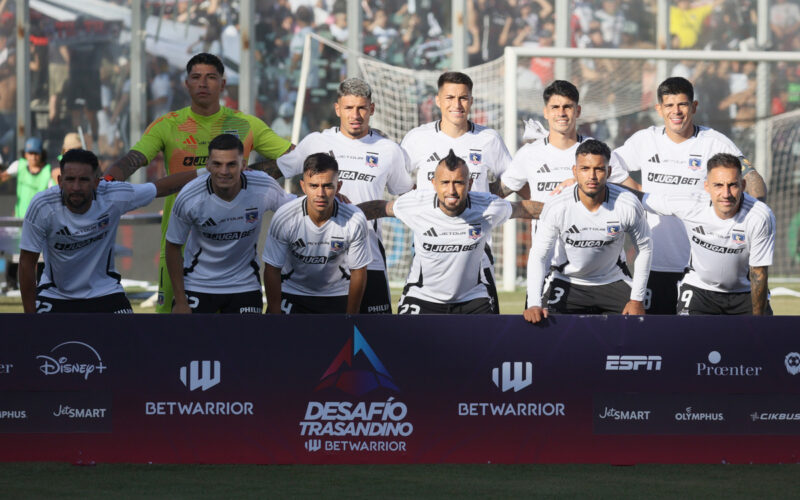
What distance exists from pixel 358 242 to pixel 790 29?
1270 centimetres

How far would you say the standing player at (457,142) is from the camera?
24.1 ft

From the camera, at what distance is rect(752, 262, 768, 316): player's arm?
6738 mm

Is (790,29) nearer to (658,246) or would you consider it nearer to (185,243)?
(658,246)

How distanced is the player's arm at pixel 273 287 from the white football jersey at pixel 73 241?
87cm

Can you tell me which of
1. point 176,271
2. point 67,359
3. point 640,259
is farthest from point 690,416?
point 67,359

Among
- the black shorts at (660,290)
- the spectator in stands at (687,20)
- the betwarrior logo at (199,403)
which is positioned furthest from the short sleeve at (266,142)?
the spectator in stands at (687,20)

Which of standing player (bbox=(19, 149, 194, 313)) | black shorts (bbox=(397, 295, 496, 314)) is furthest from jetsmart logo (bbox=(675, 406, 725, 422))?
standing player (bbox=(19, 149, 194, 313))

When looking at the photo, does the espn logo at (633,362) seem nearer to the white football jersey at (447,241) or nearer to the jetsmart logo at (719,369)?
the jetsmart logo at (719,369)

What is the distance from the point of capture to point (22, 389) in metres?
5.68

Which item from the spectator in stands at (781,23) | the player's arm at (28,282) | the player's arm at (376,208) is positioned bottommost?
the player's arm at (28,282)

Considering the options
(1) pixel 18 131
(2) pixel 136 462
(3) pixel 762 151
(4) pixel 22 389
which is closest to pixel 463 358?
(2) pixel 136 462

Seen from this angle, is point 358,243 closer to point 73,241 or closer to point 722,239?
point 73,241

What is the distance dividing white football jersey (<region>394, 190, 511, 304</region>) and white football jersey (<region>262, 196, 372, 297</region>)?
32 centimetres

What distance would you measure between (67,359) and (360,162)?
2314mm
